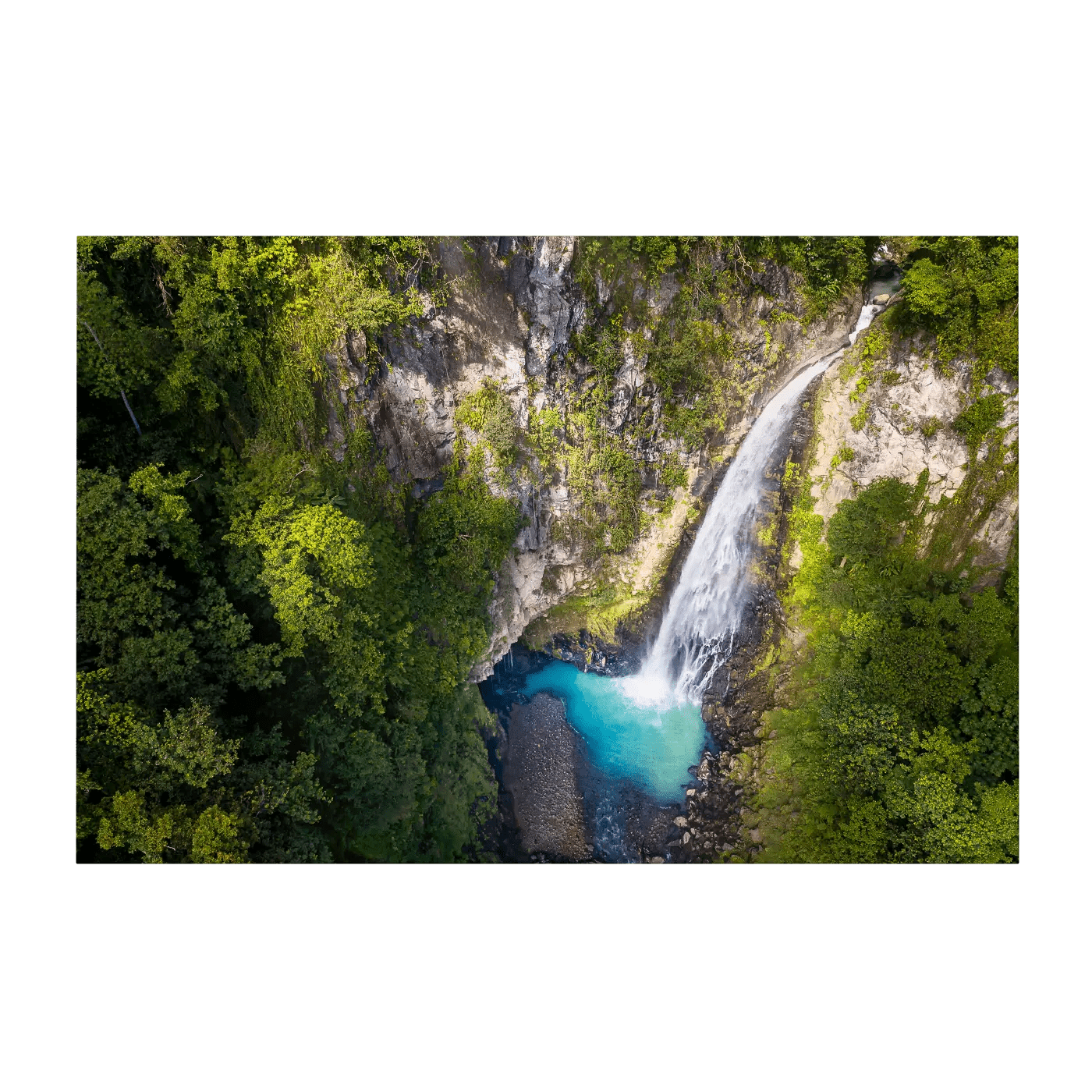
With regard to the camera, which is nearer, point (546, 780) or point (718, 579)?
point (718, 579)

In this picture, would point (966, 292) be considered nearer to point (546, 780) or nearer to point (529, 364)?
point (529, 364)

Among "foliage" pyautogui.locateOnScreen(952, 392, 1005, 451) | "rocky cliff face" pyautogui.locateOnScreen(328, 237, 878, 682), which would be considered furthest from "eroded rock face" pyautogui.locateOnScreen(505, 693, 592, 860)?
"foliage" pyautogui.locateOnScreen(952, 392, 1005, 451)

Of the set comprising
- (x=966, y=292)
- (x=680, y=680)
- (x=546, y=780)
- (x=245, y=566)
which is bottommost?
(x=546, y=780)

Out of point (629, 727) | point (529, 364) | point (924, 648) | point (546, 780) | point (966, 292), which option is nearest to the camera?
point (966, 292)

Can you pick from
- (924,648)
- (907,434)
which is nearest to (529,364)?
(907,434)

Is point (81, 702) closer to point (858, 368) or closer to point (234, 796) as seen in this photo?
point (234, 796)

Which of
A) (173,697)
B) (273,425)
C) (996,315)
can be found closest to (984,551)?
(996,315)

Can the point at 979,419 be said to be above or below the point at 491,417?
below

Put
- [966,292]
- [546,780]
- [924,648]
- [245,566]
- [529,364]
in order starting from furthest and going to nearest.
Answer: [546,780], [529,364], [924,648], [245,566], [966,292]
